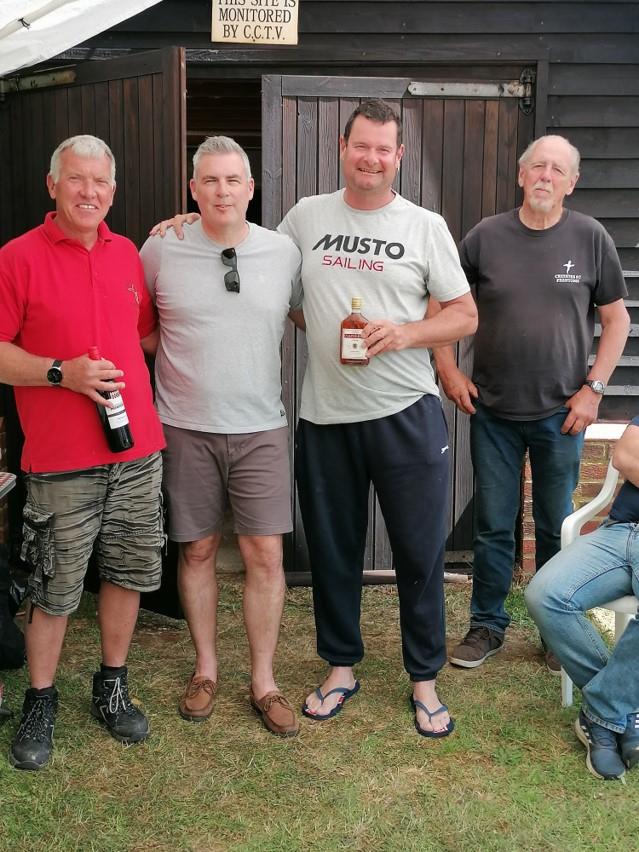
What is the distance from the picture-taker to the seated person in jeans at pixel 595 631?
115 inches

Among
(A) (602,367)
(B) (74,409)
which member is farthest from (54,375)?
(A) (602,367)

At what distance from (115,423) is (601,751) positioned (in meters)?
1.77

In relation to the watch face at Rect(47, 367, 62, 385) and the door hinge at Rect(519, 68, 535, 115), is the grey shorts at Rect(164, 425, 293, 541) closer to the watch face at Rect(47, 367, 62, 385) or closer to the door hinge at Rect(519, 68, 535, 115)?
the watch face at Rect(47, 367, 62, 385)

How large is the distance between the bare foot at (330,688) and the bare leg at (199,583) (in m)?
0.43

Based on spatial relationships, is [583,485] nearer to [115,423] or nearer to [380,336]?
[380,336]

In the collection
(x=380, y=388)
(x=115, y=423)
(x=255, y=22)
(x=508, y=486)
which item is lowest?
(x=508, y=486)

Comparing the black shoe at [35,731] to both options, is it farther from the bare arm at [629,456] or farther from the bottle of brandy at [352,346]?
the bare arm at [629,456]

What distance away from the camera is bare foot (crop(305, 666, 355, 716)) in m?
3.25

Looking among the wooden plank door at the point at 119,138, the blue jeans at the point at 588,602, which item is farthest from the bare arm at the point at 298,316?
the blue jeans at the point at 588,602

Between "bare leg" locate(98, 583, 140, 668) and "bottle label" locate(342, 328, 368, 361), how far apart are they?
1020mm

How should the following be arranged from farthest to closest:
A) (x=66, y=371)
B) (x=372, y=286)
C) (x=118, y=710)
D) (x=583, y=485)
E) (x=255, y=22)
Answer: (x=583, y=485)
(x=255, y=22)
(x=118, y=710)
(x=372, y=286)
(x=66, y=371)

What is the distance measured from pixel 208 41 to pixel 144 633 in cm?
270

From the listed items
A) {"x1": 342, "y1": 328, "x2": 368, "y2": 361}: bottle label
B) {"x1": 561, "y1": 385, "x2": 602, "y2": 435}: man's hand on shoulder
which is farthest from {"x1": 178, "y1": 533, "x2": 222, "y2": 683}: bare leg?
{"x1": 561, "y1": 385, "x2": 602, "y2": 435}: man's hand on shoulder

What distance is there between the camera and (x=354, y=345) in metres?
2.88
